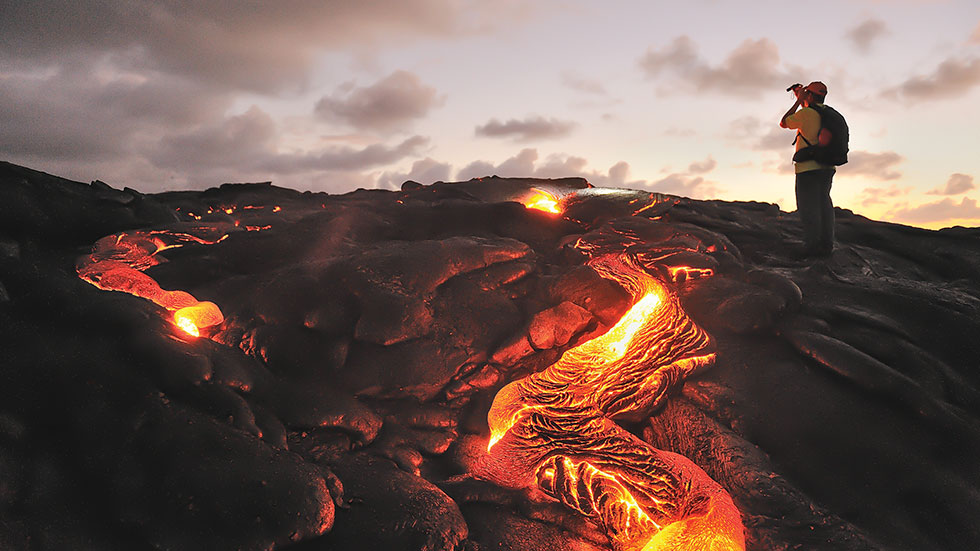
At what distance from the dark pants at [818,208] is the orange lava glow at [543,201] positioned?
3.38 metres

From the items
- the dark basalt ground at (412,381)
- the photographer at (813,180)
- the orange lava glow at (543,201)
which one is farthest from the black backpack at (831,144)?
the orange lava glow at (543,201)

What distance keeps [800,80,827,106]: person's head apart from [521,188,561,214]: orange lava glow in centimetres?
363

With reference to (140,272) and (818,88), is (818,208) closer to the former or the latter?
(818,88)

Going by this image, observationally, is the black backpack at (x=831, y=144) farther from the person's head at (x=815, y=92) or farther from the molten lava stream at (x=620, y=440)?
the molten lava stream at (x=620, y=440)

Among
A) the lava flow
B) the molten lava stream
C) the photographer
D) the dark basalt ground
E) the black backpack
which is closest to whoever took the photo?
the dark basalt ground

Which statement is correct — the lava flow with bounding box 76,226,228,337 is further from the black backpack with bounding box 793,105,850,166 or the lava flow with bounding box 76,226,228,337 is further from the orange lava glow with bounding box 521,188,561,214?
the black backpack with bounding box 793,105,850,166

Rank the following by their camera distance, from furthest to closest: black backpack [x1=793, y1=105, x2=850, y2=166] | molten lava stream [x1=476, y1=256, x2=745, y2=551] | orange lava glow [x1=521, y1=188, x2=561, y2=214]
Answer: orange lava glow [x1=521, y1=188, x2=561, y2=214] < black backpack [x1=793, y1=105, x2=850, y2=166] < molten lava stream [x1=476, y1=256, x2=745, y2=551]

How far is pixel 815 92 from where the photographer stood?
663 centimetres

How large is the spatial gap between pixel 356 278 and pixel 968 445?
5498 mm

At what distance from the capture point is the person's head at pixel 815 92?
261 inches

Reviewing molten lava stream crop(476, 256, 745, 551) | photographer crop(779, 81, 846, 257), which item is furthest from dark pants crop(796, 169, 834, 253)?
molten lava stream crop(476, 256, 745, 551)

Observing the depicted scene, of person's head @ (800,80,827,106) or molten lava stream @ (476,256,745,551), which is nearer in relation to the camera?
molten lava stream @ (476,256,745,551)

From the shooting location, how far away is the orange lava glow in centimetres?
840

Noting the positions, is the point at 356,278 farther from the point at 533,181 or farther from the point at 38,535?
the point at 533,181
